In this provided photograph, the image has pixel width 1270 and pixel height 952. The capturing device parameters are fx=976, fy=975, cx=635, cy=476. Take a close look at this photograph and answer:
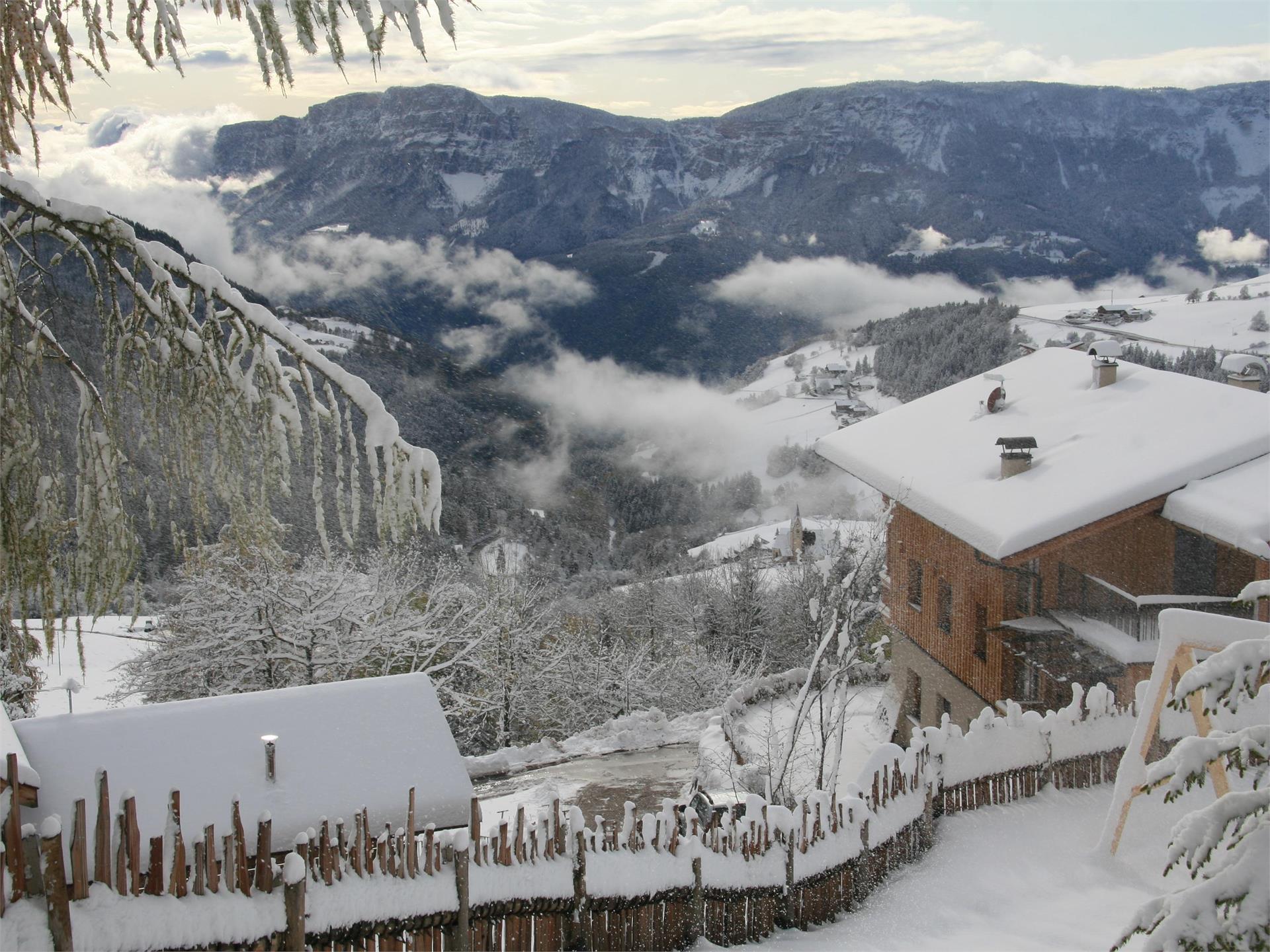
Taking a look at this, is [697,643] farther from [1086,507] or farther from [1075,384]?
[1086,507]

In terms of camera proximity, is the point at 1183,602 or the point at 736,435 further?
the point at 736,435

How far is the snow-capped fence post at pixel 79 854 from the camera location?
4262 millimetres

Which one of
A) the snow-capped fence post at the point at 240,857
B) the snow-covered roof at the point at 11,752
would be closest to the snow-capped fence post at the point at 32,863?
the snow-covered roof at the point at 11,752

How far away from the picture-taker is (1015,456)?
15.7m

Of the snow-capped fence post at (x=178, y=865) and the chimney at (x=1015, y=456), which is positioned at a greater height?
the snow-capped fence post at (x=178, y=865)

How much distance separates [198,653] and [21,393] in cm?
2562

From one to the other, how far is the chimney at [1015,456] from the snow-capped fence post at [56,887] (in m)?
14.3

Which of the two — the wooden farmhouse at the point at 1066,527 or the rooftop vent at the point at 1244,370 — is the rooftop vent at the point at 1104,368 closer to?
the wooden farmhouse at the point at 1066,527

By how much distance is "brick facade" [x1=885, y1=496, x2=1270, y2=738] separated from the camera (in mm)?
14227

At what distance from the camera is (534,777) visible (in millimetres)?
17734

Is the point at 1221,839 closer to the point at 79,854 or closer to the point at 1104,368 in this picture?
the point at 79,854

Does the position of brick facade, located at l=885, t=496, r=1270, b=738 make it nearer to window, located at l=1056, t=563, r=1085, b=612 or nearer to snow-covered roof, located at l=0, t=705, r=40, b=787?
window, located at l=1056, t=563, r=1085, b=612

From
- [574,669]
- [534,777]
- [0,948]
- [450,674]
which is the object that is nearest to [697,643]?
[574,669]

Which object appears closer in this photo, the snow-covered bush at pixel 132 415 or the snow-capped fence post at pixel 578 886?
the snow-covered bush at pixel 132 415
